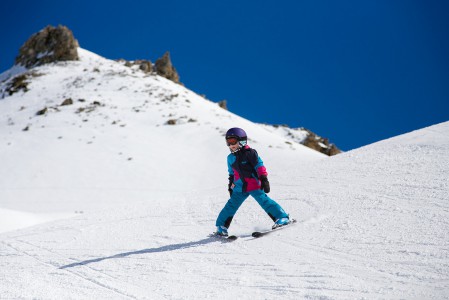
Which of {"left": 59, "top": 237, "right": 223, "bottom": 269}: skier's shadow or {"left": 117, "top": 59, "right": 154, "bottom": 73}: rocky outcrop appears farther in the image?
{"left": 117, "top": 59, "right": 154, "bottom": 73}: rocky outcrop

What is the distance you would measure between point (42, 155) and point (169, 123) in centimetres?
984

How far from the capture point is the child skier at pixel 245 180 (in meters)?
5.20

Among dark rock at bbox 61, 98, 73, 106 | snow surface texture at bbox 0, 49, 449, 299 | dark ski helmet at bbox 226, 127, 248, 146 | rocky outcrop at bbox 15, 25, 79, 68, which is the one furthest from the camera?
rocky outcrop at bbox 15, 25, 79, 68

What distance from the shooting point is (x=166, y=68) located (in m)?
51.7

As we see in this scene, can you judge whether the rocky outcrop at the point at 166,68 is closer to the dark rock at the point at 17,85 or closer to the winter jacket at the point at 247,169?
the dark rock at the point at 17,85

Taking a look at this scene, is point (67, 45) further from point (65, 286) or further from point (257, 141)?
point (65, 286)

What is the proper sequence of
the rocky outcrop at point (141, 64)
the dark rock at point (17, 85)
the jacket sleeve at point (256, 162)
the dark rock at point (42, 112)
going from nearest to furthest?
1. the jacket sleeve at point (256, 162)
2. the dark rock at point (42, 112)
3. the dark rock at point (17, 85)
4. the rocky outcrop at point (141, 64)

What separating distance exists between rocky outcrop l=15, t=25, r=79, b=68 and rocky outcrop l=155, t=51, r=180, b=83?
1179cm

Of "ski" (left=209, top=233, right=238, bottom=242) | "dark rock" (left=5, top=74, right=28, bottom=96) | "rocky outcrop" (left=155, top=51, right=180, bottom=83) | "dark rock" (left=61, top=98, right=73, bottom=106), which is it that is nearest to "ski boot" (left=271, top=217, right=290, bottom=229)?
"ski" (left=209, top=233, right=238, bottom=242)

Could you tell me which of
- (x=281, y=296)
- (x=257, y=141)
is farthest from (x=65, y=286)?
(x=257, y=141)

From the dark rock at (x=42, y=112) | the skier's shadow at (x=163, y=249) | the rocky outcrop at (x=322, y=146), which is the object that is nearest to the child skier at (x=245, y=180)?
the skier's shadow at (x=163, y=249)

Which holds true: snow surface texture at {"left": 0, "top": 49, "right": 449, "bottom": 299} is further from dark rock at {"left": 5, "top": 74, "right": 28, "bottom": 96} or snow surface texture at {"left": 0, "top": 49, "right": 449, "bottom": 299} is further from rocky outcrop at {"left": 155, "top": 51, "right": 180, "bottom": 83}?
rocky outcrop at {"left": 155, "top": 51, "right": 180, "bottom": 83}

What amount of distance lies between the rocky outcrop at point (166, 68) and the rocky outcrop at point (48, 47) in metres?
11.8

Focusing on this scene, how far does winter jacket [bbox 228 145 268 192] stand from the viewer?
5199 mm
